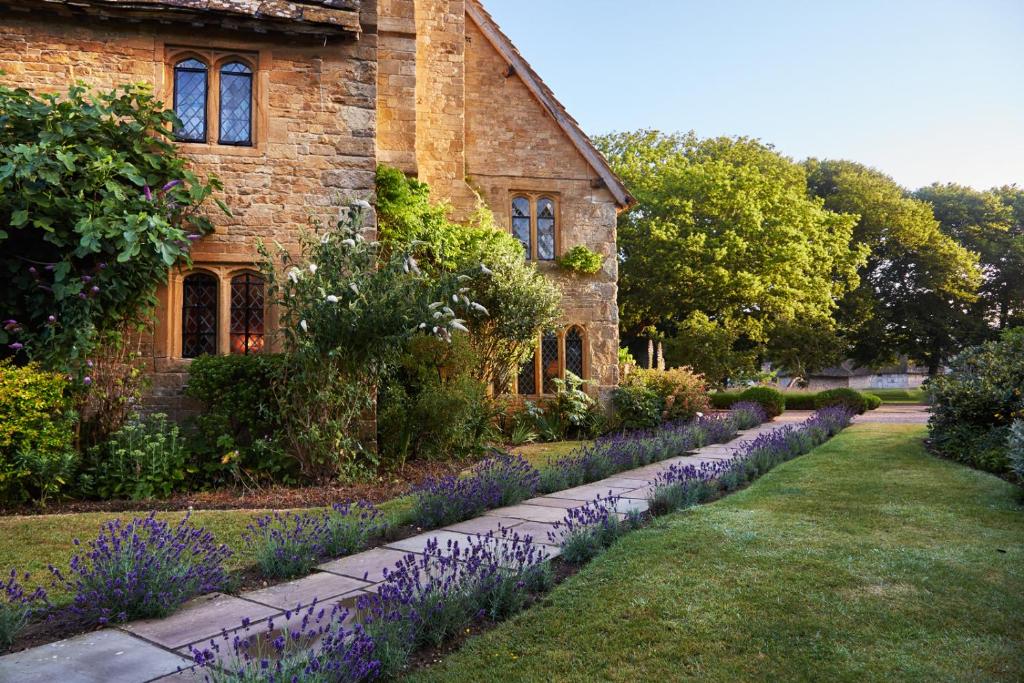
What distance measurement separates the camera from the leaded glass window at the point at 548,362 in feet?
47.4

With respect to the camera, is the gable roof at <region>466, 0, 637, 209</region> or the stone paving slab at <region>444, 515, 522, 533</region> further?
the gable roof at <region>466, 0, 637, 209</region>

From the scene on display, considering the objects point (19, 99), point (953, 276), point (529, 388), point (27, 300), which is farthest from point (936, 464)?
point (953, 276)

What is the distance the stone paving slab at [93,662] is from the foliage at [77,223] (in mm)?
5037

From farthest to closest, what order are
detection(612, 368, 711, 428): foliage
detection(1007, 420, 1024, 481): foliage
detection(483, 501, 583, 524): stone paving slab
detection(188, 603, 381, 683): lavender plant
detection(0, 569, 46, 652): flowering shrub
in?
detection(612, 368, 711, 428): foliage, detection(1007, 420, 1024, 481): foliage, detection(483, 501, 583, 524): stone paving slab, detection(0, 569, 46, 652): flowering shrub, detection(188, 603, 381, 683): lavender plant

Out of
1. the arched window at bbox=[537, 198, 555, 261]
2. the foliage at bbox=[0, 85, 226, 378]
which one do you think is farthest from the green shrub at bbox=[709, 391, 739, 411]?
the foliage at bbox=[0, 85, 226, 378]

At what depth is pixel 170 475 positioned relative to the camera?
7.53m

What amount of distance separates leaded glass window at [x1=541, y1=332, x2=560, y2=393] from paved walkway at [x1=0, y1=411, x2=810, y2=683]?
8.34 metres

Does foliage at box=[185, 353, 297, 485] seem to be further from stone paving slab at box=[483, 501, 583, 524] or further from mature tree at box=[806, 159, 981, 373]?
mature tree at box=[806, 159, 981, 373]

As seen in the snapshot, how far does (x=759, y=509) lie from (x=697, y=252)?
17.3 metres

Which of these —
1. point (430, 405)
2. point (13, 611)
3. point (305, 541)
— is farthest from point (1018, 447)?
point (13, 611)

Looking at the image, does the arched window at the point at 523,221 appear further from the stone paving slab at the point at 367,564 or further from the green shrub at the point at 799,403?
the green shrub at the point at 799,403

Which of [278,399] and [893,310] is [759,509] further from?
[893,310]

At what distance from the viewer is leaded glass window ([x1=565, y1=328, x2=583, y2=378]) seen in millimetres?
14609

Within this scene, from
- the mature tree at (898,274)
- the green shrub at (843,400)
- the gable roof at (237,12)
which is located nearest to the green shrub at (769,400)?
the green shrub at (843,400)
